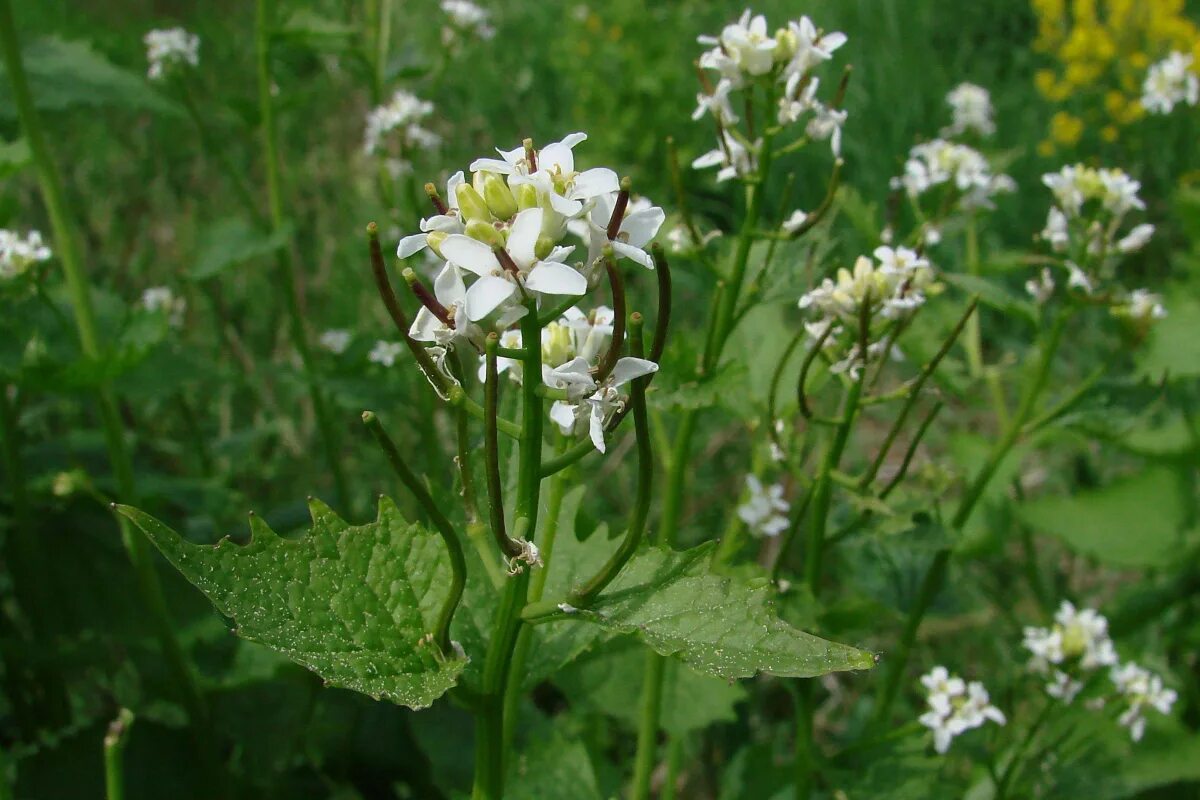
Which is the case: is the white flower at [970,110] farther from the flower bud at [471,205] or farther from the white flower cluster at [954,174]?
the flower bud at [471,205]

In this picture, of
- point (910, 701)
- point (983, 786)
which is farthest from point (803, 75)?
point (910, 701)

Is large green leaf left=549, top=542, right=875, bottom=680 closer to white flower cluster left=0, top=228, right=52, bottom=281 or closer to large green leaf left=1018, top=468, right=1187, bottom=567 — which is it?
white flower cluster left=0, top=228, right=52, bottom=281

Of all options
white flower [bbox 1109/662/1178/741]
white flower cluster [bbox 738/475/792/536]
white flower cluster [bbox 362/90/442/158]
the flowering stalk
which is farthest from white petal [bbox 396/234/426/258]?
white flower cluster [bbox 362/90/442/158]

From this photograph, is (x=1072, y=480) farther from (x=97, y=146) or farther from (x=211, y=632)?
(x=97, y=146)

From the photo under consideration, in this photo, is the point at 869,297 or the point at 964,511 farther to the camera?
the point at 964,511

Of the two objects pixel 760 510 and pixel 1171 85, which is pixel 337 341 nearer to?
pixel 760 510

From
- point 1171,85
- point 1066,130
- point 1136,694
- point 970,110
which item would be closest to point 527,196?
point 1136,694
